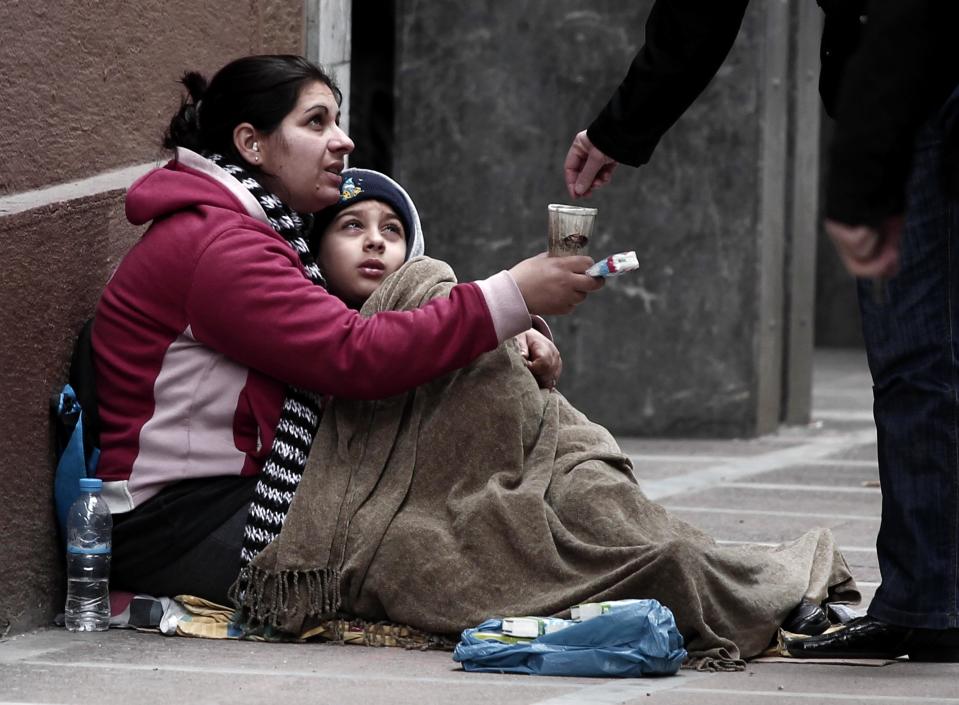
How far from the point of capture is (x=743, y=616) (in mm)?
4059

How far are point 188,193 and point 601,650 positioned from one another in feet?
4.48

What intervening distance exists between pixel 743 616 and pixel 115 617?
4.57ft

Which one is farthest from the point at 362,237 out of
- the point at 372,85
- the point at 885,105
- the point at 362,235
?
the point at 372,85

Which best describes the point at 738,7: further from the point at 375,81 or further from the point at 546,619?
the point at 375,81

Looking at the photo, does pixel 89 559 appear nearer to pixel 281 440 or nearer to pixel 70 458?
pixel 70 458

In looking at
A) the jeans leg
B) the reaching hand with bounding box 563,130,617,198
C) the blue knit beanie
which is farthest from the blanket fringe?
the jeans leg

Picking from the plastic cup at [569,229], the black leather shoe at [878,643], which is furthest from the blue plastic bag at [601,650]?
the plastic cup at [569,229]

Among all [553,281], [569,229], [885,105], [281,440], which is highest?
[885,105]

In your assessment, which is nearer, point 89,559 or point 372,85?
point 89,559

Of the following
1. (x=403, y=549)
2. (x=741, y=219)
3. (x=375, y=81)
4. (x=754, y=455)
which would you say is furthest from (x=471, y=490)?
(x=375, y=81)

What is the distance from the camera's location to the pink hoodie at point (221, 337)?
4.09 meters

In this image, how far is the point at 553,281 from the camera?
13.4 feet

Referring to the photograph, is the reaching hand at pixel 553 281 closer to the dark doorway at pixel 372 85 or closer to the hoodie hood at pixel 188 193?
the hoodie hood at pixel 188 193

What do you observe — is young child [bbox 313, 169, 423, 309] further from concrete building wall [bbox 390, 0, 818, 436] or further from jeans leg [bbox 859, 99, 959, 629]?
concrete building wall [bbox 390, 0, 818, 436]
